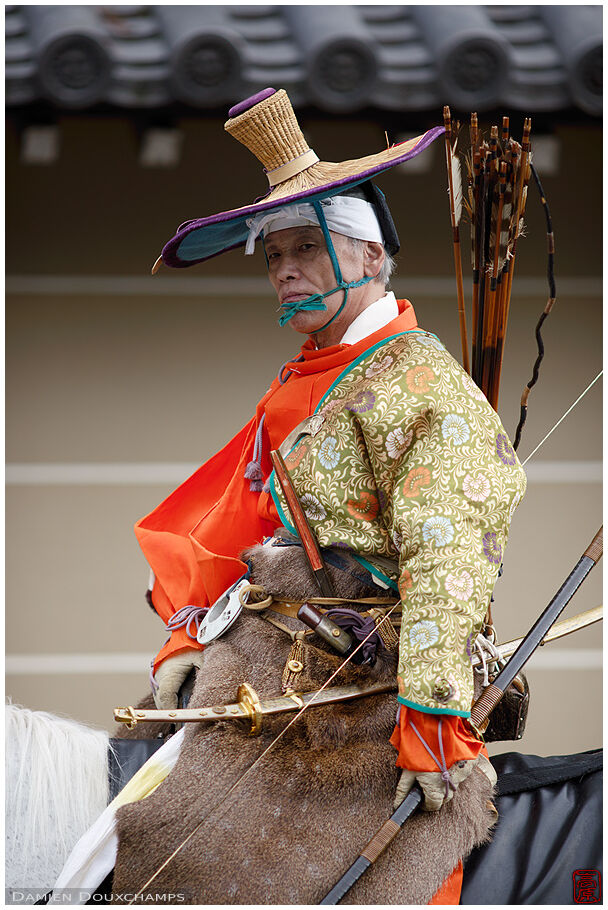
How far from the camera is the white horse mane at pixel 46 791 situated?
1.79 meters

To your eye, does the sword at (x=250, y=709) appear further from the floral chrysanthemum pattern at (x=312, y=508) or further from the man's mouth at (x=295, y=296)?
the man's mouth at (x=295, y=296)

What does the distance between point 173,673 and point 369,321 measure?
982 millimetres

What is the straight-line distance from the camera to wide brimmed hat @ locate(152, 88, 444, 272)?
6.24 feet

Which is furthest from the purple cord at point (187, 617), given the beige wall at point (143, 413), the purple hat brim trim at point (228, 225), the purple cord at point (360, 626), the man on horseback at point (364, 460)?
the beige wall at point (143, 413)

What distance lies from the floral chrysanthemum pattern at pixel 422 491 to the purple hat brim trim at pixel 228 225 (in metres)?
0.37

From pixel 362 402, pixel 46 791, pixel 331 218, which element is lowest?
pixel 46 791

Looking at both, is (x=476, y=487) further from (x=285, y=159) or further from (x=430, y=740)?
(x=285, y=159)

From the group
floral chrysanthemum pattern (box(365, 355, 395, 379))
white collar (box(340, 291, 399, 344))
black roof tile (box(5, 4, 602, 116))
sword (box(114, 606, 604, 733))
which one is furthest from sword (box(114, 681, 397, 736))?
black roof tile (box(5, 4, 602, 116))

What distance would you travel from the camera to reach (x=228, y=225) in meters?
2.24

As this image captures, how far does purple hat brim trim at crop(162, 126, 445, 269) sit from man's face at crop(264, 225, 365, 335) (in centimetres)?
9

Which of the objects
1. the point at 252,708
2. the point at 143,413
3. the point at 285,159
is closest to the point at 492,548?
the point at 252,708

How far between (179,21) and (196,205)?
0.89 meters

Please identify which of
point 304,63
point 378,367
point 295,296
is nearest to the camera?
point 378,367

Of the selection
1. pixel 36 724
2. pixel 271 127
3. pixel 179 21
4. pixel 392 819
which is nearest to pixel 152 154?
pixel 179 21
